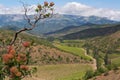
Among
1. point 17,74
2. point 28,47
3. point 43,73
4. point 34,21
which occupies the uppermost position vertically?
point 34,21

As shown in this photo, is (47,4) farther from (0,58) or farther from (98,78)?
(98,78)

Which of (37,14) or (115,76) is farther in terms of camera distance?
(115,76)

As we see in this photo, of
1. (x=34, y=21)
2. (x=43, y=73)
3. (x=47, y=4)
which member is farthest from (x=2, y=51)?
Answer: (x=43, y=73)

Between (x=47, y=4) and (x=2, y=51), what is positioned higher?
(x=47, y=4)

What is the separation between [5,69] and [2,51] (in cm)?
347

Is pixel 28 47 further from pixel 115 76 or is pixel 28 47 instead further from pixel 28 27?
pixel 115 76

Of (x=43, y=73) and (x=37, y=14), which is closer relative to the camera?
(x=37, y=14)

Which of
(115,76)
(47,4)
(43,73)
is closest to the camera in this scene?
(47,4)

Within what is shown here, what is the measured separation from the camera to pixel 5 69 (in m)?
21.1

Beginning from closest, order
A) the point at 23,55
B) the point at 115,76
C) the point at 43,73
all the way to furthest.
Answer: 1. the point at 23,55
2. the point at 115,76
3. the point at 43,73

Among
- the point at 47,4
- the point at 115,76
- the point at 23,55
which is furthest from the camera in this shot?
the point at 115,76

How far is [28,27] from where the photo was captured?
25.0 meters

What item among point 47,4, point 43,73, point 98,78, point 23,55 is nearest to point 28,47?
point 23,55

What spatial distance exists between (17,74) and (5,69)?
74.6 inches
